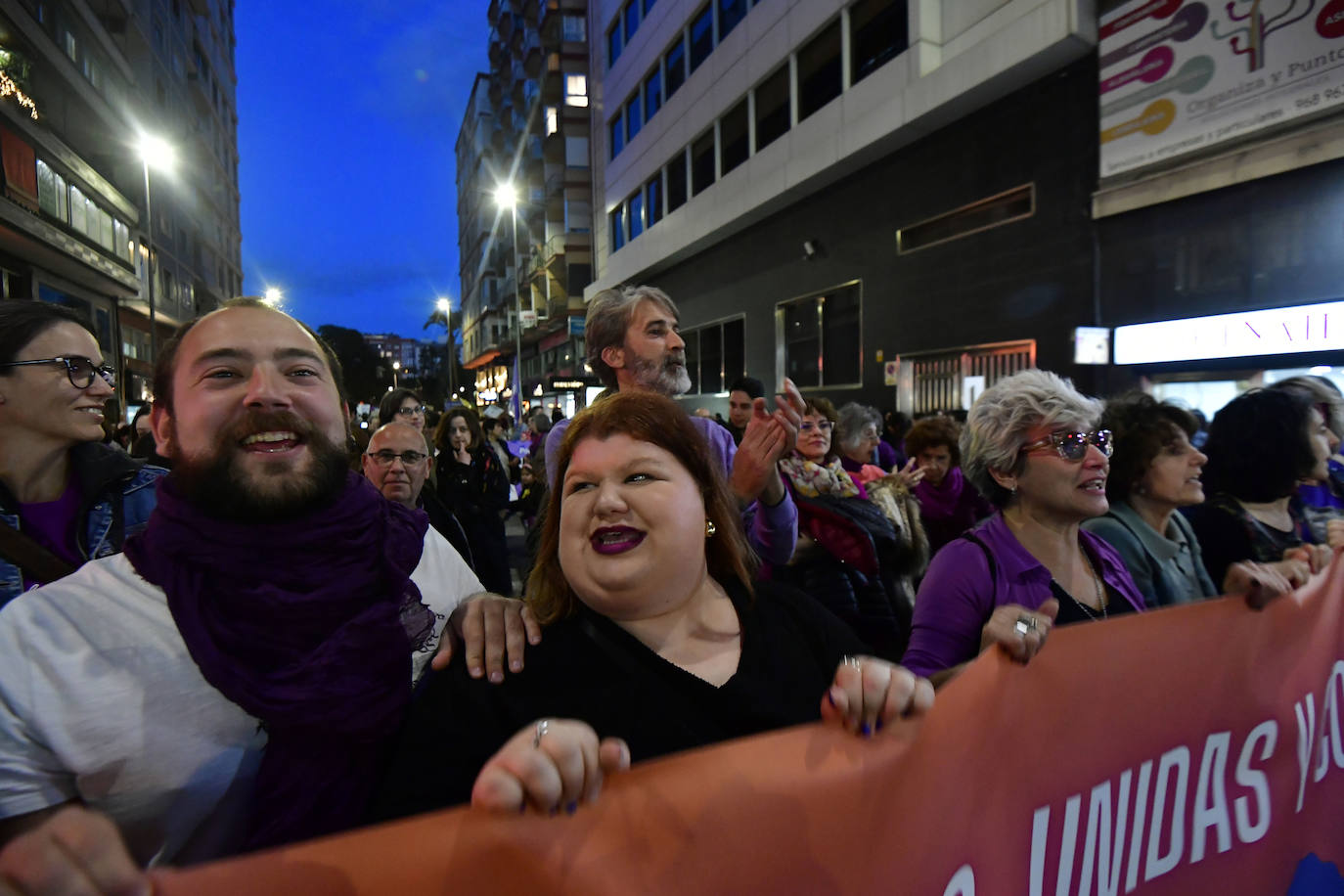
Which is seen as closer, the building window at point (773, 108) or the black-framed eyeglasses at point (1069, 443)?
the black-framed eyeglasses at point (1069, 443)

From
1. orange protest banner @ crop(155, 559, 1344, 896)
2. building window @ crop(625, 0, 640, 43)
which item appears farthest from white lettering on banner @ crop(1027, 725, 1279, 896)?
building window @ crop(625, 0, 640, 43)

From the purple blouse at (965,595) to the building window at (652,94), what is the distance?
25569 millimetres

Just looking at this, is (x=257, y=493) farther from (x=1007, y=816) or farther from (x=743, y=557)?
(x=1007, y=816)

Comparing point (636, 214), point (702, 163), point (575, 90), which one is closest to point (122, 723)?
point (702, 163)

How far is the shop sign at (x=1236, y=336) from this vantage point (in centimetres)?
806

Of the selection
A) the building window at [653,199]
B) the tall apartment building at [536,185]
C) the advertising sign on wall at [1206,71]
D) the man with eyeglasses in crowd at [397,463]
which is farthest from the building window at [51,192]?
the advertising sign on wall at [1206,71]

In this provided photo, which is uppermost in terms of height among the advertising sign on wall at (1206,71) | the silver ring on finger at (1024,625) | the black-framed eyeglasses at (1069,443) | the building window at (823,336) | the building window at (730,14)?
the building window at (730,14)

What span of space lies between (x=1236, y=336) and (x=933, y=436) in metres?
6.93

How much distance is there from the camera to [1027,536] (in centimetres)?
→ 238

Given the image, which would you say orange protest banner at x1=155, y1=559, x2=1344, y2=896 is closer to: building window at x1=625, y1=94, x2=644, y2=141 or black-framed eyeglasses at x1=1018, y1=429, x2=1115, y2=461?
black-framed eyeglasses at x1=1018, y1=429, x2=1115, y2=461

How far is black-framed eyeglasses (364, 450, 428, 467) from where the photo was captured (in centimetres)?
392

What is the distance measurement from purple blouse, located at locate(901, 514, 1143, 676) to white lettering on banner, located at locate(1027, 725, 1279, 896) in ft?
1.73

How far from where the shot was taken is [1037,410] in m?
2.40

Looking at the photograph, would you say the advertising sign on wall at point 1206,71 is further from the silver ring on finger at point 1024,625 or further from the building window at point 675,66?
the building window at point 675,66
